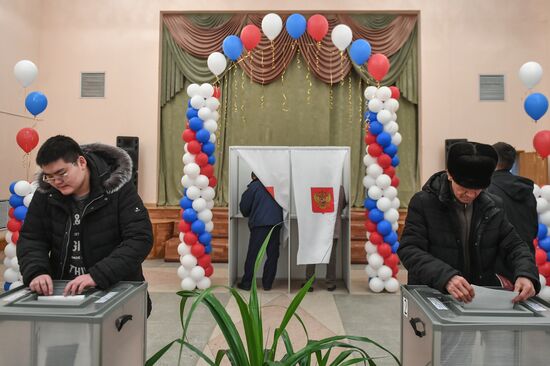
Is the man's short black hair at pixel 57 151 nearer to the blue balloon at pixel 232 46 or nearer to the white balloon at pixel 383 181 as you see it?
the blue balloon at pixel 232 46

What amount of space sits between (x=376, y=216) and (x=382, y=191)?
27 cm

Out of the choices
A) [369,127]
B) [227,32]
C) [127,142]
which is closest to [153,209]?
[127,142]

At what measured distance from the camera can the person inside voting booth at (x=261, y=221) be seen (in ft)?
13.9

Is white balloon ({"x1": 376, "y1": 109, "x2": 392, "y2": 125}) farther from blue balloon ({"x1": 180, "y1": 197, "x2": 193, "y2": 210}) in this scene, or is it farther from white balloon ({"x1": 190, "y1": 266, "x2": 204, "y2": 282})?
white balloon ({"x1": 190, "y1": 266, "x2": 204, "y2": 282})

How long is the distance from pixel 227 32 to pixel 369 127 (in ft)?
11.2

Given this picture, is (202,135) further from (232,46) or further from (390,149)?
(390,149)

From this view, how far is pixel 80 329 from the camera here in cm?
114

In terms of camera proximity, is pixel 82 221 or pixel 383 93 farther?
pixel 383 93

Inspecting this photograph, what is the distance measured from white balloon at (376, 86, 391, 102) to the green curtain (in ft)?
8.41

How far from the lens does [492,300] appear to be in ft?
4.12

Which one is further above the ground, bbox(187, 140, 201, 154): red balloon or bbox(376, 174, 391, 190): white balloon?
bbox(187, 140, 201, 154): red balloon

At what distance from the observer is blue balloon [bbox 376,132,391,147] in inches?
168

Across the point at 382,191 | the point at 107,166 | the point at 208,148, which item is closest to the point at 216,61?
the point at 208,148

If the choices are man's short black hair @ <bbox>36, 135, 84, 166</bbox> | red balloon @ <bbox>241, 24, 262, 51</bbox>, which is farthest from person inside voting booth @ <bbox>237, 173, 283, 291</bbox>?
man's short black hair @ <bbox>36, 135, 84, 166</bbox>
